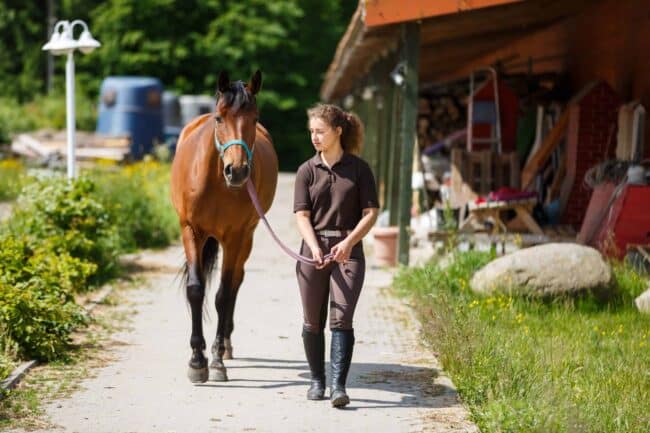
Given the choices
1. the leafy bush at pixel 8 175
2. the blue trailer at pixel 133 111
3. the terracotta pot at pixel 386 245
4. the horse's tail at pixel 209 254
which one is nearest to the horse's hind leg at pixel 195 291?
the horse's tail at pixel 209 254

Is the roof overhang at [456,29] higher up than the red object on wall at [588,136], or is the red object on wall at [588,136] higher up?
the roof overhang at [456,29]

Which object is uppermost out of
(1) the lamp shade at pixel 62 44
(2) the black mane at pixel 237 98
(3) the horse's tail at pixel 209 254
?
(1) the lamp shade at pixel 62 44

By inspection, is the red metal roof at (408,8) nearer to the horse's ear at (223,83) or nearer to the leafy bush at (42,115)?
the horse's ear at (223,83)

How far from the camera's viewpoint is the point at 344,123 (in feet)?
22.0

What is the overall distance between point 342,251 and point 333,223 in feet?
0.84

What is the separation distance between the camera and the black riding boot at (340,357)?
21.3 ft

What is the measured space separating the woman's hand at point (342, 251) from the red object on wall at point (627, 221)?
4969mm

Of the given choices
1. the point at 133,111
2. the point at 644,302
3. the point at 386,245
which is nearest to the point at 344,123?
the point at 644,302

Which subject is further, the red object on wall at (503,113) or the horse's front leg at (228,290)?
the red object on wall at (503,113)

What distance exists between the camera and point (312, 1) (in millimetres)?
46344

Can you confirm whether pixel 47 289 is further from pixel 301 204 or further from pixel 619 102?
pixel 619 102

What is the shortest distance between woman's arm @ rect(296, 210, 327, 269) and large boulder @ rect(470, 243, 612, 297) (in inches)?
130

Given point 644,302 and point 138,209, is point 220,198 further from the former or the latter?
point 138,209

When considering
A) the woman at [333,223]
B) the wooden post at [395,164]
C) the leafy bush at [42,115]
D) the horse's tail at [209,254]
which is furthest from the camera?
the leafy bush at [42,115]
